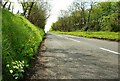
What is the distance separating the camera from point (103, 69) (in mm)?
6992

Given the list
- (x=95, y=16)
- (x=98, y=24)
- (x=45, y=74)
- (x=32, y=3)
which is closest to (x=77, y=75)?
(x=45, y=74)

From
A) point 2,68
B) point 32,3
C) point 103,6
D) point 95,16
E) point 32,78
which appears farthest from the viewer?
point 95,16

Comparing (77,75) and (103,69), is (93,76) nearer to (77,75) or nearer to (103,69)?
(77,75)

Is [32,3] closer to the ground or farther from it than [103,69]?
farther from it

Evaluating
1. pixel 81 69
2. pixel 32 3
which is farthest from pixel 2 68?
pixel 32 3

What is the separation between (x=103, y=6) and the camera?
77750 millimetres

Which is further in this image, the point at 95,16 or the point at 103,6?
the point at 95,16

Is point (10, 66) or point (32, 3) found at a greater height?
point (32, 3)

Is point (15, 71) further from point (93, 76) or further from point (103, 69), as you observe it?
point (103, 69)

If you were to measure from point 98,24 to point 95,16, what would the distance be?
739 cm

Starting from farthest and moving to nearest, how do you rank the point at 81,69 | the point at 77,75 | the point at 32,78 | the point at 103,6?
the point at 103,6, the point at 81,69, the point at 77,75, the point at 32,78

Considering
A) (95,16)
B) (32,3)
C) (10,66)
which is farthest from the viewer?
(95,16)

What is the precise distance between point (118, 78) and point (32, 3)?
107ft

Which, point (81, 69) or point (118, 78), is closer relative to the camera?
point (118, 78)
